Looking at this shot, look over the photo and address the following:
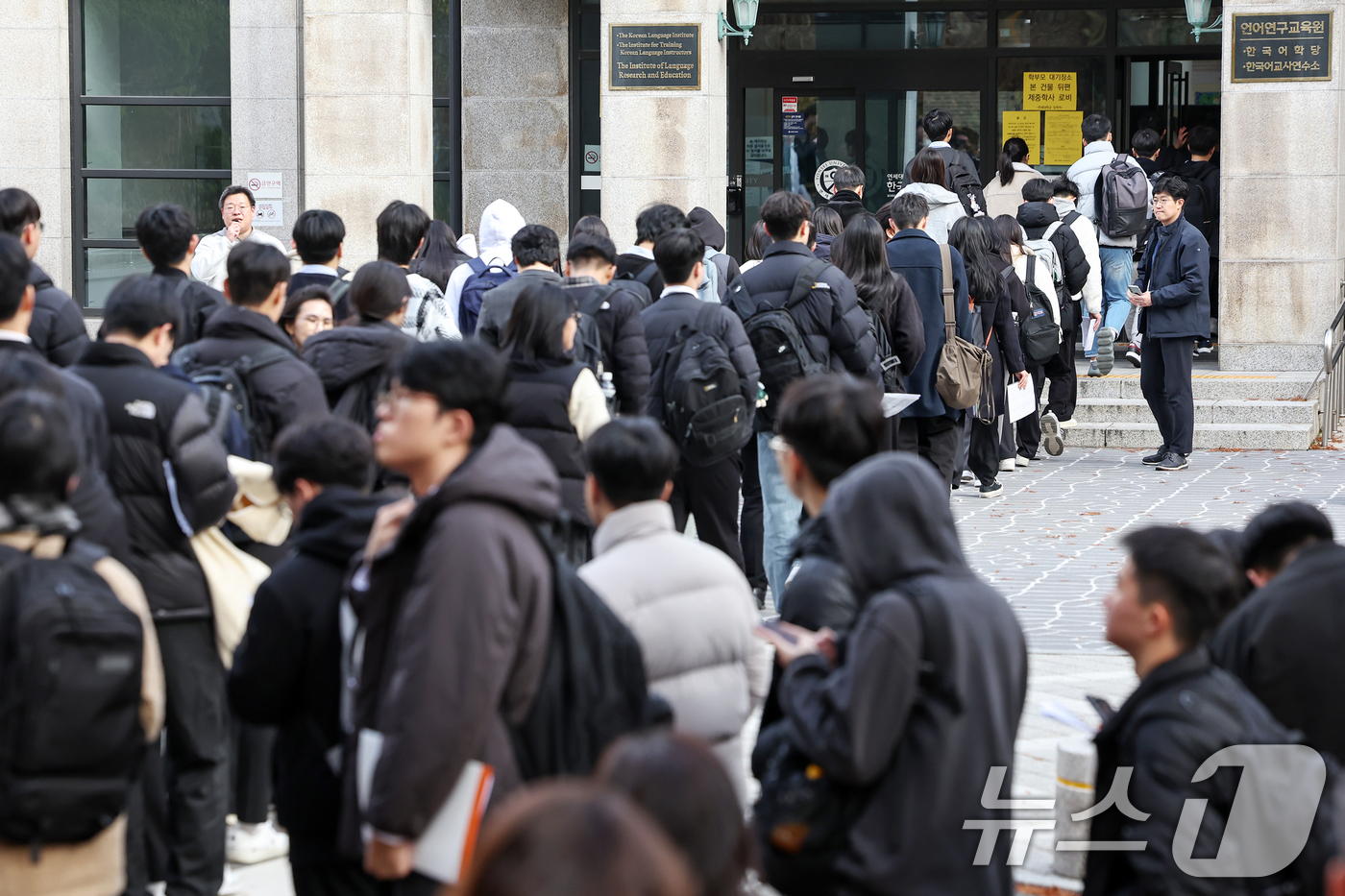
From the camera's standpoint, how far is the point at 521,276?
799cm

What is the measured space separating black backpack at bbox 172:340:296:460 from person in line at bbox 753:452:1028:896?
277 cm

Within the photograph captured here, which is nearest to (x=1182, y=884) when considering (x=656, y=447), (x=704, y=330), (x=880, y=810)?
(x=880, y=810)

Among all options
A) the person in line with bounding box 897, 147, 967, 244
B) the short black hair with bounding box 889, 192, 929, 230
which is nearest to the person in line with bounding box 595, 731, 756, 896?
the short black hair with bounding box 889, 192, 929, 230

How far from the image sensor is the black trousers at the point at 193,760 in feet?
16.4

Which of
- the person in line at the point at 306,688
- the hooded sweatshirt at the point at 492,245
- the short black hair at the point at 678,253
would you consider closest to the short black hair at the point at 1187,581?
the person in line at the point at 306,688

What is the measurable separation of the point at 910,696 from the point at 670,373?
4741 mm

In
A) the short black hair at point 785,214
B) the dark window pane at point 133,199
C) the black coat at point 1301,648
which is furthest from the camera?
the dark window pane at point 133,199

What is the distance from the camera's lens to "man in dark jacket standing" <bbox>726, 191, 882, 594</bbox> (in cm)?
840

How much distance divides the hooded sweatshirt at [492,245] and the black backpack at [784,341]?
1.81 meters

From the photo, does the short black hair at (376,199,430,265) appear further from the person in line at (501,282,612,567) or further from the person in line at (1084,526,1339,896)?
the person in line at (1084,526,1339,896)

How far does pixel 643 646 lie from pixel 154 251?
3614mm

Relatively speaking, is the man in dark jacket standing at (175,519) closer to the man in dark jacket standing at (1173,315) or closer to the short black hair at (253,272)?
the short black hair at (253,272)

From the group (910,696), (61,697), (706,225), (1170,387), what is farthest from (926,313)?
(61,697)

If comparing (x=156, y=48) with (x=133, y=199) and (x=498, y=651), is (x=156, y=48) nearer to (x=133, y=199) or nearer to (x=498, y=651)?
(x=133, y=199)
